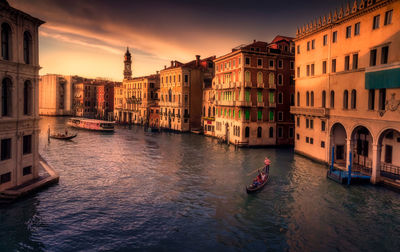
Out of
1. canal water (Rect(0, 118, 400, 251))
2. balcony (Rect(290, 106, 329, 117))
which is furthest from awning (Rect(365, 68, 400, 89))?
canal water (Rect(0, 118, 400, 251))

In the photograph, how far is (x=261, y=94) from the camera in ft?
132

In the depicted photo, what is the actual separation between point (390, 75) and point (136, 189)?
19.0 m

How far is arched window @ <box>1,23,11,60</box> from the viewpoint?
1678cm

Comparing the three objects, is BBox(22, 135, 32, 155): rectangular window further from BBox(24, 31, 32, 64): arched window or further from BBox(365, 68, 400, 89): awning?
BBox(365, 68, 400, 89): awning

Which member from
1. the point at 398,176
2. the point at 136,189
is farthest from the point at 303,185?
the point at 136,189

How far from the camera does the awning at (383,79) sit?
62.9ft

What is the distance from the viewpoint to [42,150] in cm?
3719

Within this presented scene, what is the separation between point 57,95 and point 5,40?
10214 cm

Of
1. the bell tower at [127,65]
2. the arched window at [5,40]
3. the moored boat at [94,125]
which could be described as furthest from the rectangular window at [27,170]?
the bell tower at [127,65]

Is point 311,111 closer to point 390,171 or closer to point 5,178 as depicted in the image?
point 390,171

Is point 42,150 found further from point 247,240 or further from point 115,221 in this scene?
point 247,240

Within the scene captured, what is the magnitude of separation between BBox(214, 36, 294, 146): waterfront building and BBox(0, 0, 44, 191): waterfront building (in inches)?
1029

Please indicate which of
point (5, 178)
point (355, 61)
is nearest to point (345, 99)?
point (355, 61)

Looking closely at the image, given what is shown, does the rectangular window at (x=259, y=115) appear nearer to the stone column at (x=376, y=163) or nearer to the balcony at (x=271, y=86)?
the balcony at (x=271, y=86)
